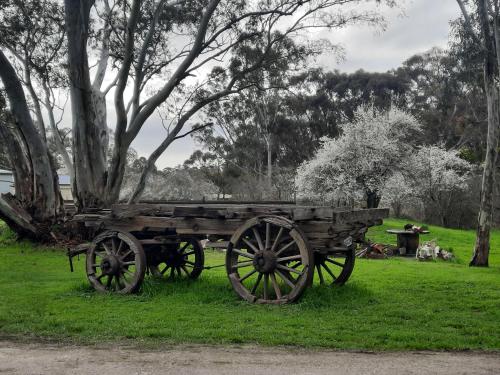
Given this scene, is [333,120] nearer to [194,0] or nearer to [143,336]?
[194,0]

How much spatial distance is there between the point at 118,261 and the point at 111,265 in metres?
0.14

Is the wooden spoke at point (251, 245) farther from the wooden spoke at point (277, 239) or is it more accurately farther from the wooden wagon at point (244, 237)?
the wooden spoke at point (277, 239)

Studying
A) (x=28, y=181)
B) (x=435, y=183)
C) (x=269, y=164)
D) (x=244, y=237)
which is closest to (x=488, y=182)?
(x=244, y=237)

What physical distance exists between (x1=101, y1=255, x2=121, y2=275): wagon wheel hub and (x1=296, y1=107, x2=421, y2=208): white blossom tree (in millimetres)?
25189

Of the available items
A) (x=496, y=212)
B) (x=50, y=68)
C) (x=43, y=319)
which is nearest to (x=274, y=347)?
(x=43, y=319)

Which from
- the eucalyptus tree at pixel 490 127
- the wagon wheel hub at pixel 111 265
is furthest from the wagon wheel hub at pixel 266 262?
the eucalyptus tree at pixel 490 127

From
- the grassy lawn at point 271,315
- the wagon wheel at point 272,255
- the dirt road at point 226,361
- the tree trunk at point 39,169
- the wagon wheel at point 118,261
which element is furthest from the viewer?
the tree trunk at point 39,169

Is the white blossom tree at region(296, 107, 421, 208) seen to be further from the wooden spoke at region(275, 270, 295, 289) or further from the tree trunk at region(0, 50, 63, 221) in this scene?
the wooden spoke at region(275, 270, 295, 289)

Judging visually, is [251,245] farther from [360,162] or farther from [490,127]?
[360,162]

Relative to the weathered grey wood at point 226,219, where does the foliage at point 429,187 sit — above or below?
above

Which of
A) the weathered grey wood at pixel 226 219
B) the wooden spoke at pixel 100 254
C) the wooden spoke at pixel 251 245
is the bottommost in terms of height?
the wooden spoke at pixel 100 254

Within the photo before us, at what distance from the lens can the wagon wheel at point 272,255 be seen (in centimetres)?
719

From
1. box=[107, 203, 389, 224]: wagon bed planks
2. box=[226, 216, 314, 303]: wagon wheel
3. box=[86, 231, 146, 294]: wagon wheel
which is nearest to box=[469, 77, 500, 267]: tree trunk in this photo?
box=[107, 203, 389, 224]: wagon bed planks

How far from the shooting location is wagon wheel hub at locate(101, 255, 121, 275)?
8.48 m
